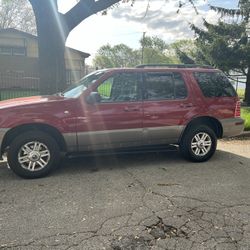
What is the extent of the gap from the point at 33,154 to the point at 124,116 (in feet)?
5.34

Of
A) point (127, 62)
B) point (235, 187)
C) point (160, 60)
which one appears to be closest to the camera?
point (235, 187)

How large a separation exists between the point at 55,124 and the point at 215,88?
10.4 ft

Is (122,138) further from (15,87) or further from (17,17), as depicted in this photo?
(17,17)

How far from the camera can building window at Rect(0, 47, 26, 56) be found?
83.8ft

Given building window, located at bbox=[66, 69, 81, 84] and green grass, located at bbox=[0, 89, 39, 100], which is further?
building window, located at bbox=[66, 69, 81, 84]

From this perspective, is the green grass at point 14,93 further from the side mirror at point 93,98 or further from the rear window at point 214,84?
Answer: the rear window at point 214,84

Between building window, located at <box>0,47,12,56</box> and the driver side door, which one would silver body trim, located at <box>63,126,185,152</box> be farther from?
building window, located at <box>0,47,12,56</box>

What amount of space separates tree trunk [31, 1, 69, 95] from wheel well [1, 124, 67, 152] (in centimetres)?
477

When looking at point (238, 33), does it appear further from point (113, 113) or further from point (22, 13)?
point (22, 13)

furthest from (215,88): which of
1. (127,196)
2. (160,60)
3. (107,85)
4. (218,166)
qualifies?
(160,60)

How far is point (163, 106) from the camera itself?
5.76 m

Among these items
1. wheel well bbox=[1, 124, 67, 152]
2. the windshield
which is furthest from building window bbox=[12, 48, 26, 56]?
wheel well bbox=[1, 124, 67, 152]

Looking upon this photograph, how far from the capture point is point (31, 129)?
510 centimetres

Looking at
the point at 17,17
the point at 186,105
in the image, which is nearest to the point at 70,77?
the point at 186,105
